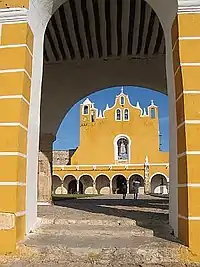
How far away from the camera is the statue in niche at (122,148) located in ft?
122

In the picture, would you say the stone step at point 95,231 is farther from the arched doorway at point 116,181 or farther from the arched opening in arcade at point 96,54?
the arched doorway at point 116,181

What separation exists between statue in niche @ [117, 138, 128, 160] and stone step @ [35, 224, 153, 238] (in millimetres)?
32923

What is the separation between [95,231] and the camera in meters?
3.94

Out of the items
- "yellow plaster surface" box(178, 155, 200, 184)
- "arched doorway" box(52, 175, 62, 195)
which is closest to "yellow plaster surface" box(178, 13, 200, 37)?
"yellow plaster surface" box(178, 155, 200, 184)

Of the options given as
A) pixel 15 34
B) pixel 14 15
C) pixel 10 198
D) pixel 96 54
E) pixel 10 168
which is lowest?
pixel 10 198

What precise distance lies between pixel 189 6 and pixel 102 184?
34.0 metres

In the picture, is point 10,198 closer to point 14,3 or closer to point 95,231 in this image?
point 95,231

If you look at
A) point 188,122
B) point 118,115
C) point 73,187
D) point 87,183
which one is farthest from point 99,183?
point 188,122

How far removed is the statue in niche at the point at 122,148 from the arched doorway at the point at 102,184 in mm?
2669

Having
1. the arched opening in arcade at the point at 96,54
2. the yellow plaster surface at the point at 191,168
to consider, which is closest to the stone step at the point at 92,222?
the yellow plaster surface at the point at 191,168

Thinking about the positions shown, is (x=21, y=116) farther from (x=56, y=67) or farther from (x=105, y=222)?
(x=56, y=67)

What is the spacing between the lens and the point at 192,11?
385 centimetres

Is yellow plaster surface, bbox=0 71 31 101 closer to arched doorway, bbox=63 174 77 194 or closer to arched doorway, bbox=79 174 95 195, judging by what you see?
arched doorway, bbox=79 174 95 195

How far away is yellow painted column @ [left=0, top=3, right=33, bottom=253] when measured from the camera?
11.5 feet
